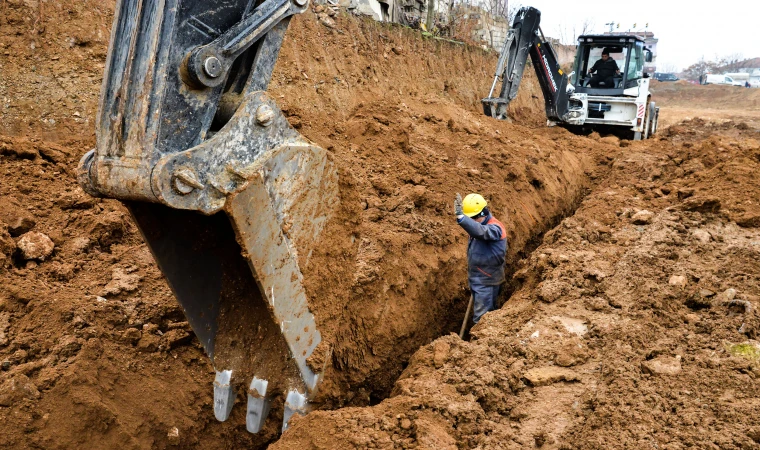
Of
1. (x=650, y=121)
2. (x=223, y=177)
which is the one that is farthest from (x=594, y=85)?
(x=223, y=177)

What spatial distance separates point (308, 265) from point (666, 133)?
15132 millimetres

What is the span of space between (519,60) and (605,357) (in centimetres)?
842

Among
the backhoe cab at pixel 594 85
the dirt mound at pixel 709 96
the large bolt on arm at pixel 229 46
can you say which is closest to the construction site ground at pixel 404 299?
the large bolt on arm at pixel 229 46

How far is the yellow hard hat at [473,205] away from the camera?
20.0ft

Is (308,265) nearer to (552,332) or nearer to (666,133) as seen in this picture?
(552,332)

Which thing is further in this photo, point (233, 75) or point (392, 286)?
point (392, 286)

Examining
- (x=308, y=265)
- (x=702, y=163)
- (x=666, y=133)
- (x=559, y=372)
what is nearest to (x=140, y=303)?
(x=308, y=265)

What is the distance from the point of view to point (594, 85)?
13.5 metres

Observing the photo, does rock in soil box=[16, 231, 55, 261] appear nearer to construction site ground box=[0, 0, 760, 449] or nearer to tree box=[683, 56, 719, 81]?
construction site ground box=[0, 0, 760, 449]

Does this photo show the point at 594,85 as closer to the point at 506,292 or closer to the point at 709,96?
the point at 506,292

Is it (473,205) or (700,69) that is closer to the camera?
(473,205)

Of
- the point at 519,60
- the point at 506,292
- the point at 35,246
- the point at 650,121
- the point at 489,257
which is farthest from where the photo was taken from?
the point at 650,121

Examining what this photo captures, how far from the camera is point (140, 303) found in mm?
4520

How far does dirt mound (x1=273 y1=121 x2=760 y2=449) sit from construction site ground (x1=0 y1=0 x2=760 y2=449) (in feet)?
0.06
